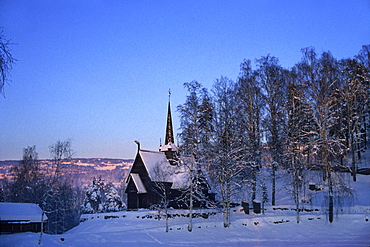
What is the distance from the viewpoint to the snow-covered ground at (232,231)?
69.5ft

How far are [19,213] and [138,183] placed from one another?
11895 millimetres

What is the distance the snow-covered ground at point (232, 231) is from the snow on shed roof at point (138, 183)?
452 cm

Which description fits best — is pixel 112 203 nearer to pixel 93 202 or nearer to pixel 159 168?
pixel 93 202

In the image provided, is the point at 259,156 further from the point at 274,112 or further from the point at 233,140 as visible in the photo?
the point at 233,140

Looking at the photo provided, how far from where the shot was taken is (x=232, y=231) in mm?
24391

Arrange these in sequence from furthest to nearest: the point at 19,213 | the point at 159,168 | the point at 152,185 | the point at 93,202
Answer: the point at 93,202 → the point at 152,185 → the point at 159,168 → the point at 19,213

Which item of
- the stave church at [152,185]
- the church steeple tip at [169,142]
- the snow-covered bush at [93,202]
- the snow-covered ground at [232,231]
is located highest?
the church steeple tip at [169,142]

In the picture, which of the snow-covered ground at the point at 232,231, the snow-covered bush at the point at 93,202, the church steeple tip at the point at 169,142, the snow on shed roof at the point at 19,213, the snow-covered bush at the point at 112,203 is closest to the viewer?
the snow-covered ground at the point at 232,231

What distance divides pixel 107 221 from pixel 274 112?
19.2m

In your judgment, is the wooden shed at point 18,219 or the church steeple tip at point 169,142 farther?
the church steeple tip at point 169,142

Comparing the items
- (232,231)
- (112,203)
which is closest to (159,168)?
(232,231)

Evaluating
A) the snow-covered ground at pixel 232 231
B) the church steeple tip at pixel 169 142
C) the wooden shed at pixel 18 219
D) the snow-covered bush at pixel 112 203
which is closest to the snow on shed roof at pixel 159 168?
the church steeple tip at pixel 169 142

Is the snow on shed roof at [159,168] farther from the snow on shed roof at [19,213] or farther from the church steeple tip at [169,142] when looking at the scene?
the snow on shed roof at [19,213]

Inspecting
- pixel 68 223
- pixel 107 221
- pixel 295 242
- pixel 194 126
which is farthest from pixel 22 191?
pixel 295 242
